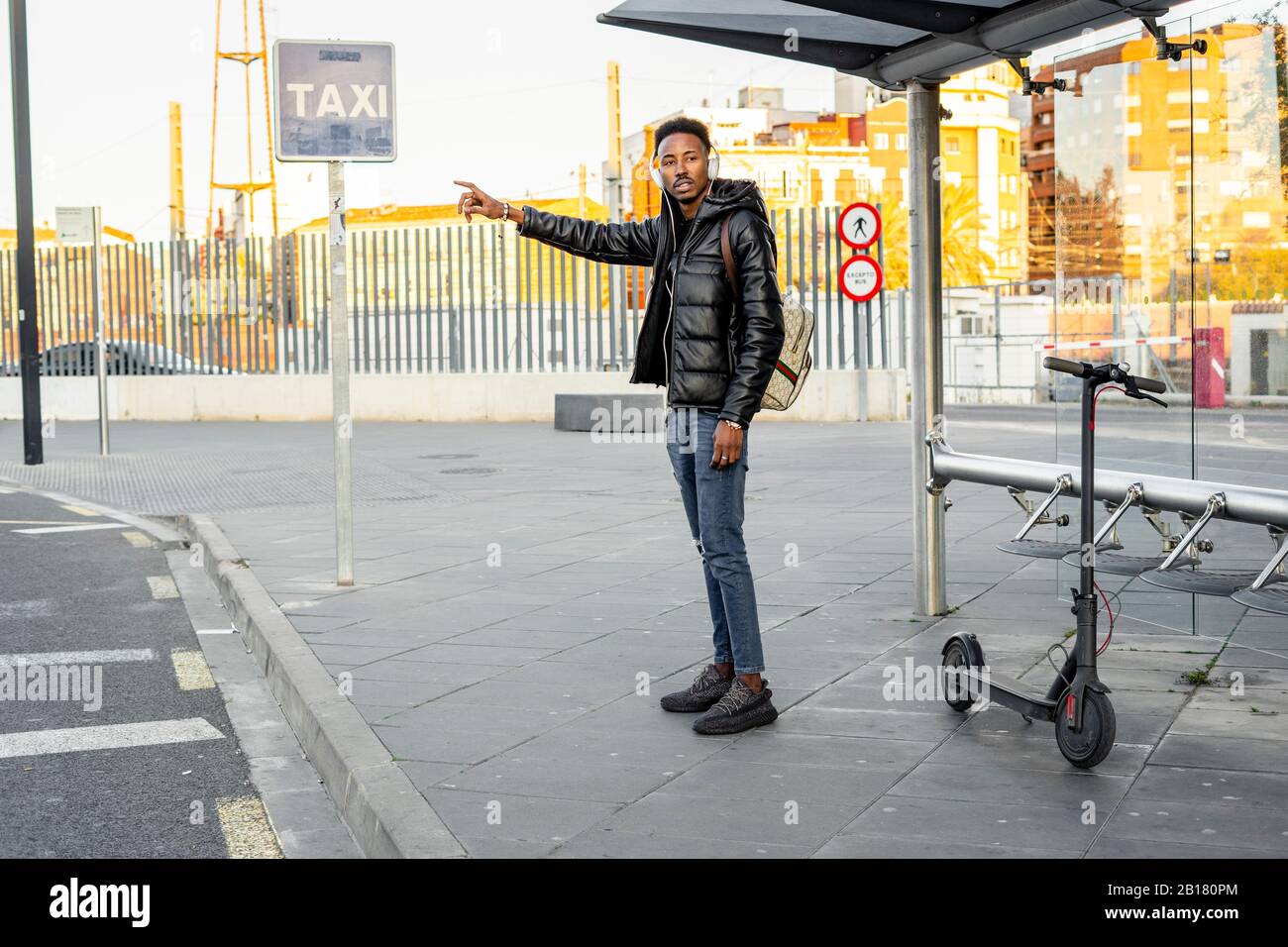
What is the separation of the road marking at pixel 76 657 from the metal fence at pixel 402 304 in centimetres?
1606

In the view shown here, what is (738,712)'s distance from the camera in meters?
5.08

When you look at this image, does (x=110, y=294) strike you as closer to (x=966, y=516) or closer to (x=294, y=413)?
(x=294, y=413)

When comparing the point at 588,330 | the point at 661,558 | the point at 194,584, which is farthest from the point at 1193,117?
the point at 588,330

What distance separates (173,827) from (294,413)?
22.2 metres

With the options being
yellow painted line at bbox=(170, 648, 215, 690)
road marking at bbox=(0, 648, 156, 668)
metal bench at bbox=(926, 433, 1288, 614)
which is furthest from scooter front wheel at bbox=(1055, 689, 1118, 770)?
road marking at bbox=(0, 648, 156, 668)

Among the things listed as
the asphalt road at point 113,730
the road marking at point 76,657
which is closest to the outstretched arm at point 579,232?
the asphalt road at point 113,730

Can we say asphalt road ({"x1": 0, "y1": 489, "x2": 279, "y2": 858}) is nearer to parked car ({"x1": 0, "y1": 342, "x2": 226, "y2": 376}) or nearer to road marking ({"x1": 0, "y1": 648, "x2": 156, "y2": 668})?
road marking ({"x1": 0, "y1": 648, "x2": 156, "y2": 668})

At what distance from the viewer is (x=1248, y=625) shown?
6.61 m

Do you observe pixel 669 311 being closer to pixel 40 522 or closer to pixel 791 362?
pixel 791 362

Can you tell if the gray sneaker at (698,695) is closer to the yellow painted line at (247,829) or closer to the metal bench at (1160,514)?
the metal bench at (1160,514)

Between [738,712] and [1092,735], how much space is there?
117 cm

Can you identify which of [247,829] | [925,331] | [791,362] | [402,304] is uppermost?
[402,304]

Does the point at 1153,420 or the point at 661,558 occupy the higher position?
the point at 1153,420

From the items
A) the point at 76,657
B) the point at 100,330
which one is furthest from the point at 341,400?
the point at 100,330
